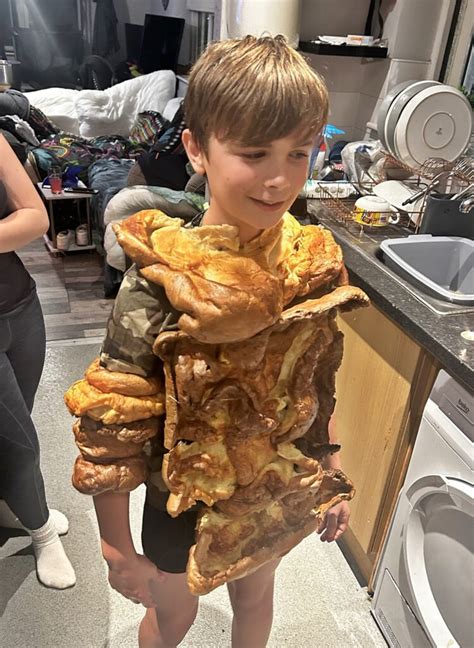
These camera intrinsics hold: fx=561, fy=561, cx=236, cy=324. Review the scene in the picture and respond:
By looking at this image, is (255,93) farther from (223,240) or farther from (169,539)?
(169,539)

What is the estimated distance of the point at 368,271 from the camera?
61.9 inches

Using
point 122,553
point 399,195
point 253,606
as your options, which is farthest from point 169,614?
point 399,195

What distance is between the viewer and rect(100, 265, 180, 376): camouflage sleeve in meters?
0.68

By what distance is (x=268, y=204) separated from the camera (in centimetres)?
65

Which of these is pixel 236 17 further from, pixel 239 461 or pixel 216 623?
pixel 216 623

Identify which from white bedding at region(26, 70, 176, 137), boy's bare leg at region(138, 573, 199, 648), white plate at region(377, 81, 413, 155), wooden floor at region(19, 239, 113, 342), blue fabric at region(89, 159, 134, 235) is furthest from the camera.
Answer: white bedding at region(26, 70, 176, 137)

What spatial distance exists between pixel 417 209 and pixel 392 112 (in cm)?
34

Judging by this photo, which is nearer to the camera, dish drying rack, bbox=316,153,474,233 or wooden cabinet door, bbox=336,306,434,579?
wooden cabinet door, bbox=336,306,434,579

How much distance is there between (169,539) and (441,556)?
28.0 inches

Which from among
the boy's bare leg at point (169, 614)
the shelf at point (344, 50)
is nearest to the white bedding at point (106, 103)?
the shelf at point (344, 50)

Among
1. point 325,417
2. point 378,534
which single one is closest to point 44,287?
point 378,534

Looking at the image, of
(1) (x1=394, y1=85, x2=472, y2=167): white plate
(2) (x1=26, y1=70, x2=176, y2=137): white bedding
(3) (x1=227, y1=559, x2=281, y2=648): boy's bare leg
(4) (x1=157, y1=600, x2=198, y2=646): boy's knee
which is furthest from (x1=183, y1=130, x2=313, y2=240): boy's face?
(2) (x1=26, y1=70, x2=176, y2=137): white bedding

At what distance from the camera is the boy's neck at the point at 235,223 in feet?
2.27

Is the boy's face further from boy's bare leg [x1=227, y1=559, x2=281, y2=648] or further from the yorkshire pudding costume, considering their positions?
boy's bare leg [x1=227, y1=559, x2=281, y2=648]
